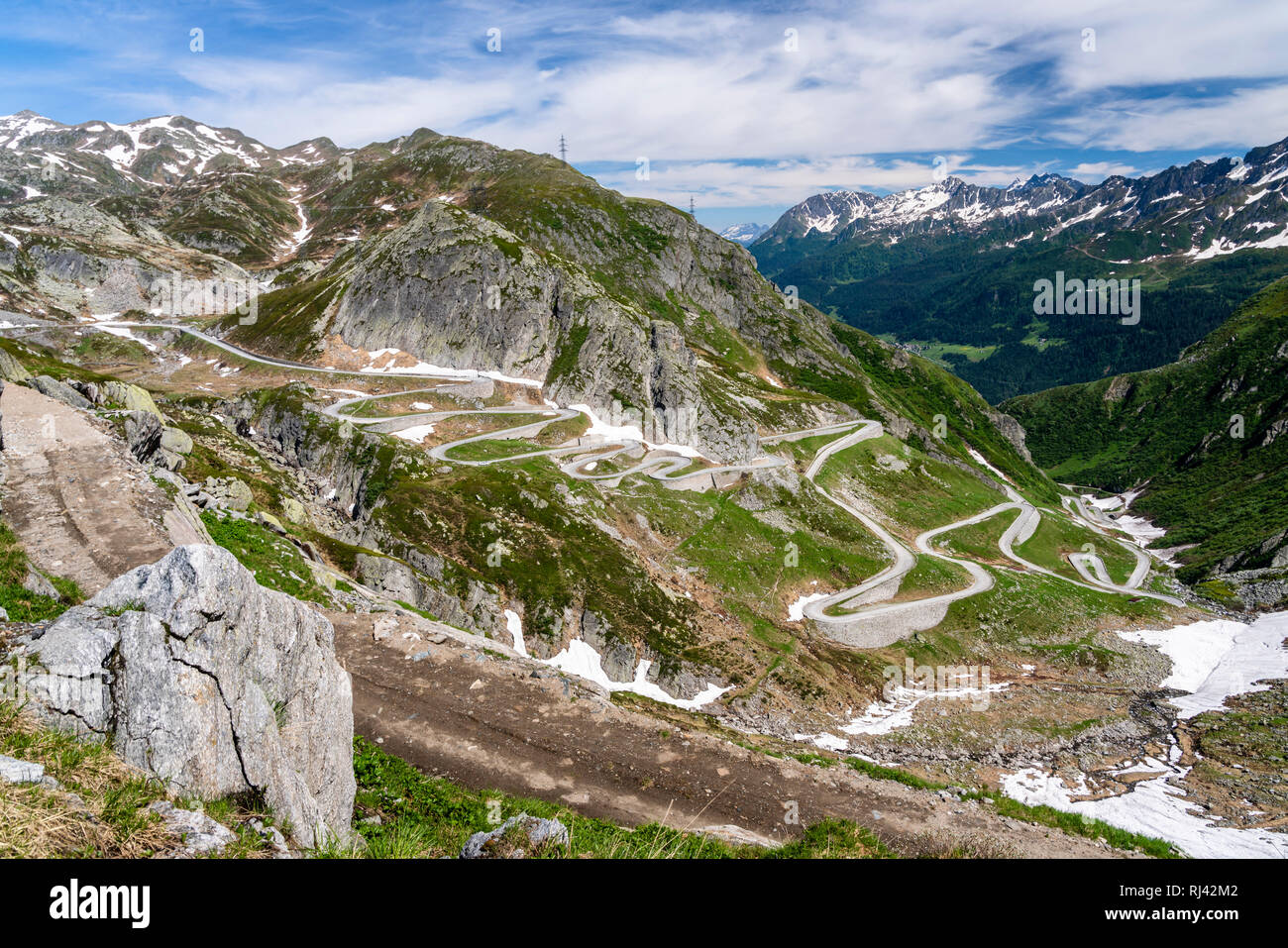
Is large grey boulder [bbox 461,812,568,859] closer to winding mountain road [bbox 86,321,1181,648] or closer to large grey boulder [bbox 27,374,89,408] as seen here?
large grey boulder [bbox 27,374,89,408]

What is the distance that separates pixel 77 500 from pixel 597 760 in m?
22.2

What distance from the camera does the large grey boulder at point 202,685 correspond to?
9469 millimetres

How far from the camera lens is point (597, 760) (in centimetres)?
2238

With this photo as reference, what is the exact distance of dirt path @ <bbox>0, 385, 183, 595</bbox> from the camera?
63.7 ft

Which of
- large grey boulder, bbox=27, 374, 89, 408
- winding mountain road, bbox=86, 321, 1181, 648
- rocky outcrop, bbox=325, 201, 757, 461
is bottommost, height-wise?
winding mountain road, bbox=86, 321, 1181, 648

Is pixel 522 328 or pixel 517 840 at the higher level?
pixel 522 328

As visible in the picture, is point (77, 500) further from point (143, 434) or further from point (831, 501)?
point (831, 501)

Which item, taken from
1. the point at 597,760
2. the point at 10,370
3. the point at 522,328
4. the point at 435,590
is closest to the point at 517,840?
the point at 597,760

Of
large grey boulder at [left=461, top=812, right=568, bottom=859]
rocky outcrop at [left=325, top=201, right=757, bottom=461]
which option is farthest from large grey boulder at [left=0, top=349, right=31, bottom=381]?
rocky outcrop at [left=325, top=201, right=757, bottom=461]

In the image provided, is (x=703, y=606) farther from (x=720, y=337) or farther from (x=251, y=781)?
(x=720, y=337)

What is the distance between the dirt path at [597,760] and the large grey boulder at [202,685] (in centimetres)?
799

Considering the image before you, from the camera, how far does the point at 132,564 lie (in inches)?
752

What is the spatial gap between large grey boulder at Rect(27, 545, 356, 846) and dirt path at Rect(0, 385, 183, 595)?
10.0 m
